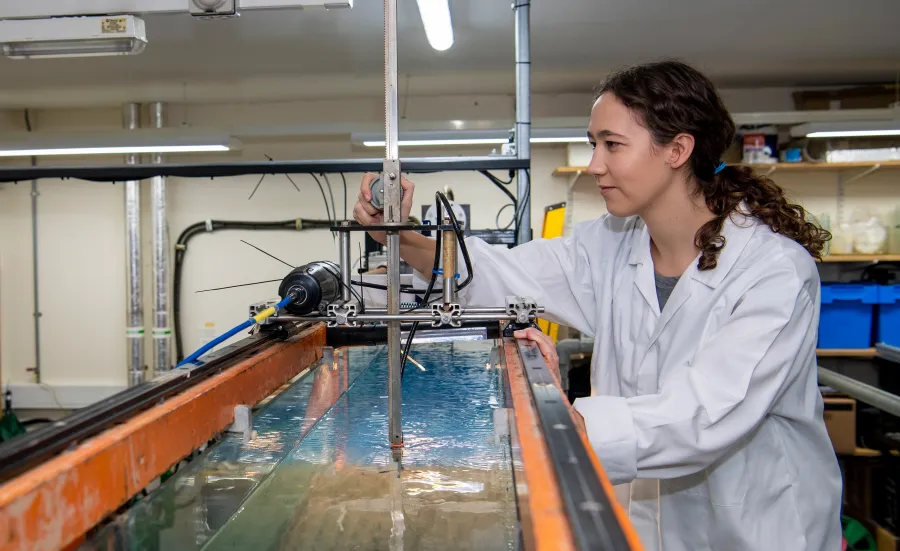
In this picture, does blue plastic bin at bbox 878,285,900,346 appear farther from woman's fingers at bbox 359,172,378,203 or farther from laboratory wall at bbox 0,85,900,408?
woman's fingers at bbox 359,172,378,203

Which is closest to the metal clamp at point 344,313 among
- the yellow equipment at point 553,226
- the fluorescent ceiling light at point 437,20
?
the fluorescent ceiling light at point 437,20

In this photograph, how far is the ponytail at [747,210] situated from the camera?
1.12 meters

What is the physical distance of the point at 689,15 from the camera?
9.70 feet

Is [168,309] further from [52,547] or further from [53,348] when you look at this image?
[52,547]

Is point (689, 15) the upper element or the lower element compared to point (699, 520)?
upper

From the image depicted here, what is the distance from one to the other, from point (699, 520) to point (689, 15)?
2666 millimetres

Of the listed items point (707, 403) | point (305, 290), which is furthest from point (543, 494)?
point (305, 290)

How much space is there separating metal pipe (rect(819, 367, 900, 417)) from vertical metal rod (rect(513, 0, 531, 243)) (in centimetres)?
127

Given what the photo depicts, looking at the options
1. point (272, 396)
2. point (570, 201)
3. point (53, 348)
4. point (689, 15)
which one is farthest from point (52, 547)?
point (53, 348)

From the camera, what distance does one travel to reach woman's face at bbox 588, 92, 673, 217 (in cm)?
114

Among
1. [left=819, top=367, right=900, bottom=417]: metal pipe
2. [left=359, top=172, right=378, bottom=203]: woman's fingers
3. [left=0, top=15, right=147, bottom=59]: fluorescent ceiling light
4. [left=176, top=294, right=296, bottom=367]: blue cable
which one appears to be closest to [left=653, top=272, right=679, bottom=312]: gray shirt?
[left=359, top=172, right=378, bottom=203]: woman's fingers

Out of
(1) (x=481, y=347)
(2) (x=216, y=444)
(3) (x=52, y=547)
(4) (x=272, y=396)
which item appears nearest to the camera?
(3) (x=52, y=547)

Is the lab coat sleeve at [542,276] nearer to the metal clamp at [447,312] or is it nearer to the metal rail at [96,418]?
the metal clamp at [447,312]

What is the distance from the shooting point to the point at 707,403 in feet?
2.93
